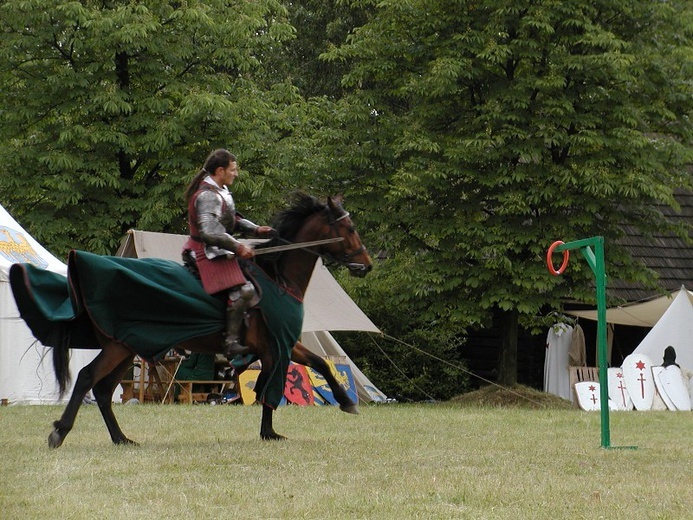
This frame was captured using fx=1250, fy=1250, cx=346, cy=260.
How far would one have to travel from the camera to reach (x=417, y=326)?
2227 centimetres

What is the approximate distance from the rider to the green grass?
1.04 m

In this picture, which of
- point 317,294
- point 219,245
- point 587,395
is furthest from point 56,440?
point 587,395

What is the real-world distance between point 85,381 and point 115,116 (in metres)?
12.5

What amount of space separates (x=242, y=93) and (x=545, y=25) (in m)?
6.43

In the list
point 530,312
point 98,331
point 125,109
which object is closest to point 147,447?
point 98,331

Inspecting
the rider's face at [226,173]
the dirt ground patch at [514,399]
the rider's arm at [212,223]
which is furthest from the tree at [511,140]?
the rider's arm at [212,223]

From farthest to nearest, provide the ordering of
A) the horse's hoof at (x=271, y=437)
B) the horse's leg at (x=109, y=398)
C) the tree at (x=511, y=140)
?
the tree at (x=511, y=140) → the horse's hoof at (x=271, y=437) → the horse's leg at (x=109, y=398)

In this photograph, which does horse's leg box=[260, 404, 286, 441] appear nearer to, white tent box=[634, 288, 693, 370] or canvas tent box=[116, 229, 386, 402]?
canvas tent box=[116, 229, 386, 402]

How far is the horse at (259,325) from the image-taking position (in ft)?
29.6

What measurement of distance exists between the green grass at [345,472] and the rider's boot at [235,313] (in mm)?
745

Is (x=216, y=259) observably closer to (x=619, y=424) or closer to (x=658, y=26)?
(x=619, y=424)

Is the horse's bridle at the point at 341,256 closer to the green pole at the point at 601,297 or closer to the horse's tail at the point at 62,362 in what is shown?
the green pole at the point at 601,297

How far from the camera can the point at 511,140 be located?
60.4ft

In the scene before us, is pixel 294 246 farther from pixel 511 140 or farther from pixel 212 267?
pixel 511 140
